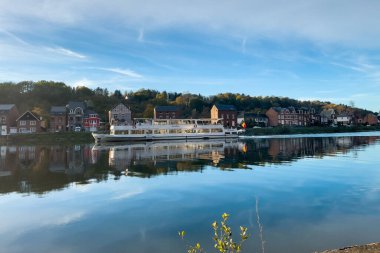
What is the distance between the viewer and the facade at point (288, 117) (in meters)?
120

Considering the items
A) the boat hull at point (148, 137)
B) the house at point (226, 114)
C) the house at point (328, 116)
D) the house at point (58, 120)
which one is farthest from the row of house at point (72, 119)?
the house at point (328, 116)

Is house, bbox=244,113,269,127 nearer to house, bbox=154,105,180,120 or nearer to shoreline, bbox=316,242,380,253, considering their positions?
house, bbox=154,105,180,120

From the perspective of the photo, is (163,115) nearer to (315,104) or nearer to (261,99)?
(261,99)

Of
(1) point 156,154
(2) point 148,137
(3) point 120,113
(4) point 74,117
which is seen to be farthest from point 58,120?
(1) point 156,154

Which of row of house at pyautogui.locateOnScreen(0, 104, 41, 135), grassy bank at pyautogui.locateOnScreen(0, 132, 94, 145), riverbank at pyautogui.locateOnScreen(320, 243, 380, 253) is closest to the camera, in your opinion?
riverbank at pyautogui.locateOnScreen(320, 243, 380, 253)

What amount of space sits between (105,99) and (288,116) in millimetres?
71620

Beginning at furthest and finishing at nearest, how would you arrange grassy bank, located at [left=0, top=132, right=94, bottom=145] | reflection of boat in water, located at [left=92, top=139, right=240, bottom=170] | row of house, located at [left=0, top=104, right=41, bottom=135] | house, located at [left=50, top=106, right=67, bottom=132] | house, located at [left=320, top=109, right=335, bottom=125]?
1. house, located at [left=320, top=109, right=335, bottom=125]
2. house, located at [left=50, top=106, right=67, bottom=132]
3. row of house, located at [left=0, top=104, right=41, bottom=135]
4. grassy bank, located at [left=0, top=132, right=94, bottom=145]
5. reflection of boat in water, located at [left=92, top=139, right=240, bottom=170]

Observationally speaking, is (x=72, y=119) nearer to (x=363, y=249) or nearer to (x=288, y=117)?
(x=288, y=117)

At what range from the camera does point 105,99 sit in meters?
122

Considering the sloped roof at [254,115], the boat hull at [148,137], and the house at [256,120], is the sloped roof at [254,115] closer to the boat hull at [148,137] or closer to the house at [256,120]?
the house at [256,120]

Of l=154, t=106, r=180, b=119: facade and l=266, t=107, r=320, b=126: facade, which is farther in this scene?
l=266, t=107, r=320, b=126: facade

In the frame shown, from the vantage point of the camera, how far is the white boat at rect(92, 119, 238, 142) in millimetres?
66125

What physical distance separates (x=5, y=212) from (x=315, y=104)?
18243 centimetres

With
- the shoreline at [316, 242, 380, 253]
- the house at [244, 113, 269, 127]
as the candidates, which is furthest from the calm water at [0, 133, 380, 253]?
the house at [244, 113, 269, 127]
